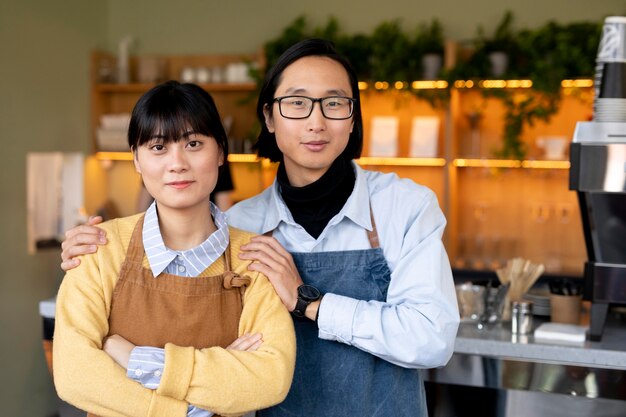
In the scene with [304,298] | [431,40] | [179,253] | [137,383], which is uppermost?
[431,40]

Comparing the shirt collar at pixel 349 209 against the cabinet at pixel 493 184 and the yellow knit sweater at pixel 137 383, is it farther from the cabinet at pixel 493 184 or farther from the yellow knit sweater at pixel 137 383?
the cabinet at pixel 493 184

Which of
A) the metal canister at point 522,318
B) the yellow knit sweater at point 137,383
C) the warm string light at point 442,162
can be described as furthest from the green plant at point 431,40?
the yellow knit sweater at point 137,383

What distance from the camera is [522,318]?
2.63 m

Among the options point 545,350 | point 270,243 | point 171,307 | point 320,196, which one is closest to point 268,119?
point 320,196

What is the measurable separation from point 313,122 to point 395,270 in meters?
0.38

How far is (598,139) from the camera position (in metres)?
2.55

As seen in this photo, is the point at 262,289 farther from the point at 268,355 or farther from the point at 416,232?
the point at 416,232

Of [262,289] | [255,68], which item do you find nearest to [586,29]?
[255,68]

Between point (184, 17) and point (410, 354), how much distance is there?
490 centimetres

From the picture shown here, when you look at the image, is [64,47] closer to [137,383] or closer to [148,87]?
[148,87]

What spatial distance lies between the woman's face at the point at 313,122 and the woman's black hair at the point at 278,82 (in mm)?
16

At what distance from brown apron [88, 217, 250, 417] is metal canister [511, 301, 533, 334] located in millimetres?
1293

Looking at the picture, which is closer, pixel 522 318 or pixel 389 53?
pixel 522 318

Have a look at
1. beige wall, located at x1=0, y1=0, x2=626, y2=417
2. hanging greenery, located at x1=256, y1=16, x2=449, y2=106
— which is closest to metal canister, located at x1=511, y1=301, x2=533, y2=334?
hanging greenery, located at x1=256, y1=16, x2=449, y2=106
